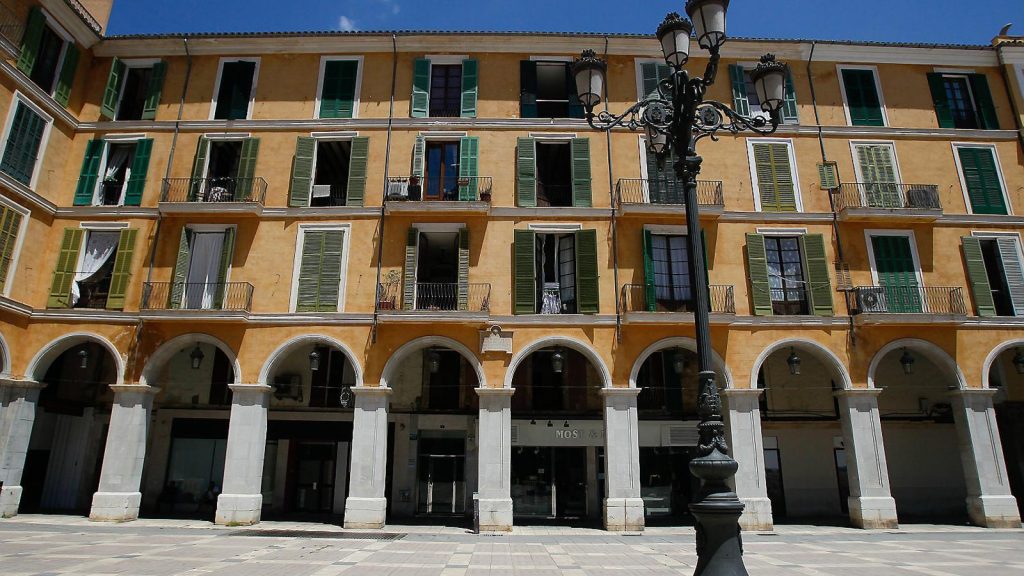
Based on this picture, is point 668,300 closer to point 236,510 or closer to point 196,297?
point 236,510

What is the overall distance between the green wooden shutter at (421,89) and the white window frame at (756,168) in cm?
1109

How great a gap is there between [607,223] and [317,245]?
9.33 m

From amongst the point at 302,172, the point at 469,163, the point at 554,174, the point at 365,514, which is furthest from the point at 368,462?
the point at 554,174

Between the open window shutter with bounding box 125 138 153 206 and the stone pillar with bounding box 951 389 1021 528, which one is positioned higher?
the open window shutter with bounding box 125 138 153 206

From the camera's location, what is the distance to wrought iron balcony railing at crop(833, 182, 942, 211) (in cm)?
1980

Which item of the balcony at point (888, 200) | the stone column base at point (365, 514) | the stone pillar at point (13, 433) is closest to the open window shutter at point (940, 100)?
the balcony at point (888, 200)

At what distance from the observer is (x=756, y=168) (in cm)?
2034

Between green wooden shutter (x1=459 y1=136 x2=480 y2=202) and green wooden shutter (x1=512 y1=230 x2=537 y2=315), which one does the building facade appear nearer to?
green wooden shutter (x1=512 y1=230 x2=537 y2=315)

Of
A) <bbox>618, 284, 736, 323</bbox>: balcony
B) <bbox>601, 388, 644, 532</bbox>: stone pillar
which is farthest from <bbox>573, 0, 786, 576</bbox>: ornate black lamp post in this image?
<bbox>601, 388, 644, 532</bbox>: stone pillar

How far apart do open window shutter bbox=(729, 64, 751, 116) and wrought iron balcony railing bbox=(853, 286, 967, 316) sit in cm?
709

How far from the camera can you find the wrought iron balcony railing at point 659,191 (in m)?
19.6

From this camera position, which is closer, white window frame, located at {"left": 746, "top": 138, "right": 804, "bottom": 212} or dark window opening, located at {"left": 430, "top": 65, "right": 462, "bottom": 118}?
white window frame, located at {"left": 746, "top": 138, "right": 804, "bottom": 212}

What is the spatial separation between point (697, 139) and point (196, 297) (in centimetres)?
1642

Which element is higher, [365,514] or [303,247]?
[303,247]
